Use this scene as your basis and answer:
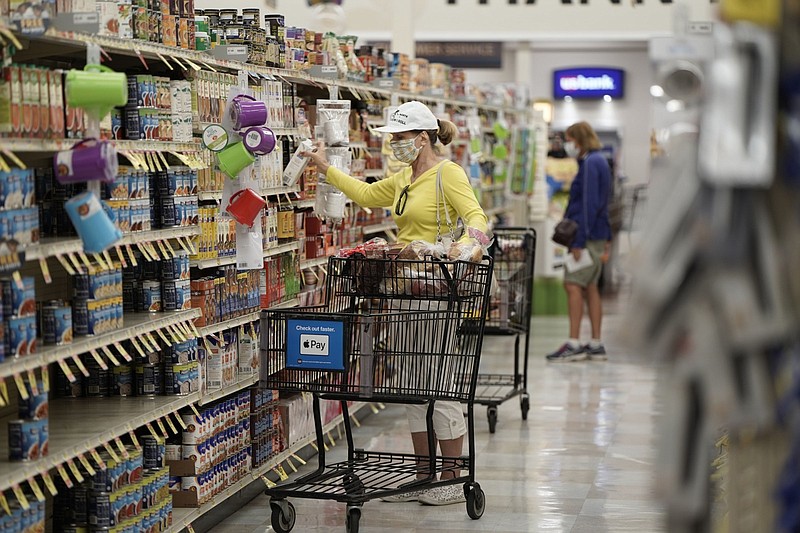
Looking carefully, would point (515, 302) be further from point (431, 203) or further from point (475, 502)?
point (475, 502)

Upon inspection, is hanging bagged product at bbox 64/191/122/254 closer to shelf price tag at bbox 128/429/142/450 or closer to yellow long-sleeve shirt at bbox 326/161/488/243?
shelf price tag at bbox 128/429/142/450

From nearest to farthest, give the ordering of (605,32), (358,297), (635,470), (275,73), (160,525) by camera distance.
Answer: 1. (160,525)
2. (358,297)
3. (275,73)
4. (635,470)
5. (605,32)

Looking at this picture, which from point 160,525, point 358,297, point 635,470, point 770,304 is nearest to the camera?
point 770,304

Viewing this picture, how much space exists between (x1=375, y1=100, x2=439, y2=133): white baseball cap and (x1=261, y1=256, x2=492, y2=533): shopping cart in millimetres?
750

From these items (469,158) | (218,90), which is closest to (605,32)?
(469,158)

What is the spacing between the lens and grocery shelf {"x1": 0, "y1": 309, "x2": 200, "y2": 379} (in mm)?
3762

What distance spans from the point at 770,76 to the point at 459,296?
10.7 ft

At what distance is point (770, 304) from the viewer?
249cm

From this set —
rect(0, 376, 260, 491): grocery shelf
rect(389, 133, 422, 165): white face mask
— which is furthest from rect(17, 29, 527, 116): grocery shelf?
rect(0, 376, 260, 491): grocery shelf

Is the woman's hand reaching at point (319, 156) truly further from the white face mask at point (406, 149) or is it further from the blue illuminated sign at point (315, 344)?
the blue illuminated sign at point (315, 344)

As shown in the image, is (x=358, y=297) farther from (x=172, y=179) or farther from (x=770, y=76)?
(x=770, y=76)

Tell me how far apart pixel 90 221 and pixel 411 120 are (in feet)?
8.05

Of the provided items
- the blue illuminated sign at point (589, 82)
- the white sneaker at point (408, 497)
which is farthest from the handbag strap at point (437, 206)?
the blue illuminated sign at point (589, 82)

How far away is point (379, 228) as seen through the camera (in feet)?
28.5
